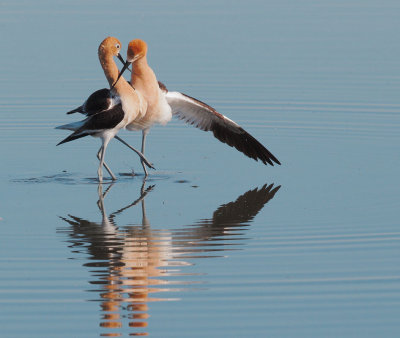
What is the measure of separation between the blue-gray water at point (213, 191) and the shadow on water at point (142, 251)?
26 mm

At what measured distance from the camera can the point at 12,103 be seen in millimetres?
18812

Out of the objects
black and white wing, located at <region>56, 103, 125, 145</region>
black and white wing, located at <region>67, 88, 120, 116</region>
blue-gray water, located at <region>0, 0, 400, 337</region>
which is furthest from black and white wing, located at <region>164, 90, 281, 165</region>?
black and white wing, located at <region>56, 103, 125, 145</region>

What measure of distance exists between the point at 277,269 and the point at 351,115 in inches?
310

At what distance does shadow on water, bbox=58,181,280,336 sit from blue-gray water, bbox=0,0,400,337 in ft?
0.09

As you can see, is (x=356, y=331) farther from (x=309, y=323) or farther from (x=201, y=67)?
(x=201, y=67)

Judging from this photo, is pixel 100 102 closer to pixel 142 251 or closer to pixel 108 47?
pixel 108 47

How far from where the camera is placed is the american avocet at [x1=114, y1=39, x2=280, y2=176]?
1469 cm

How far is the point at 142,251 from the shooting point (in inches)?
439

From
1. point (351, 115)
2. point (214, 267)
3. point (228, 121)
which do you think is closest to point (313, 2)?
point (351, 115)

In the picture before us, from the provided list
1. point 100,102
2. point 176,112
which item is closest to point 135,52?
point 100,102

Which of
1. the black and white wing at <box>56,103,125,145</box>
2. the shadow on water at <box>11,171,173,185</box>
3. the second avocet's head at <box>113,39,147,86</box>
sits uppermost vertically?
the second avocet's head at <box>113,39,147,86</box>

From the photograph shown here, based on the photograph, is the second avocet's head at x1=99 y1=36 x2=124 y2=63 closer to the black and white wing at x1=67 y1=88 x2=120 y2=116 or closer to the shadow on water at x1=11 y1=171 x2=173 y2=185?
the black and white wing at x1=67 y1=88 x2=120 y2=116

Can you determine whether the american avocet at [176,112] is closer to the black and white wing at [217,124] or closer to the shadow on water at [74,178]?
the black and white wing at [217,124]

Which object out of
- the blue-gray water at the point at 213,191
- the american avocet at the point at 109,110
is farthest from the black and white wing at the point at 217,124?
the american avocet at the point at 109,110
